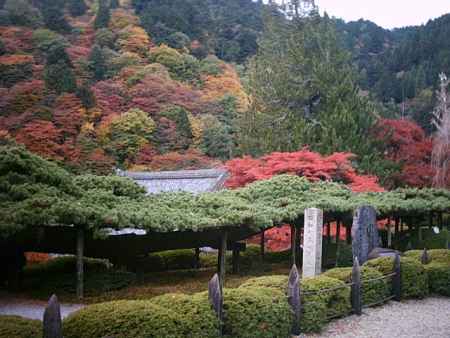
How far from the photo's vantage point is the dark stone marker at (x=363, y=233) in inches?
586

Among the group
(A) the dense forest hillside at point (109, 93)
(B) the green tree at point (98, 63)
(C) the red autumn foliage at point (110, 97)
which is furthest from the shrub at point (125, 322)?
(B) the green tree at point (98, 63)

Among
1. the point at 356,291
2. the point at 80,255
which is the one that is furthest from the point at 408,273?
the point at 80,255

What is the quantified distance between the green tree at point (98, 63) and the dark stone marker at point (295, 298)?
2985 centimetres

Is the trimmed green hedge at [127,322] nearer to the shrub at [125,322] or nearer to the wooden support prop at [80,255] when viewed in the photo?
the shrub at [125,322]

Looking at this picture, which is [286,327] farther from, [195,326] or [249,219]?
[249,219]

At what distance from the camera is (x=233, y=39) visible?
5034 centimetres

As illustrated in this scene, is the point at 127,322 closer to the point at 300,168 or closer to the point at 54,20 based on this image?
the point at 300,168

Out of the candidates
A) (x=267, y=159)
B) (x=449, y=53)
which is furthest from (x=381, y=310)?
(x=449, y=53)

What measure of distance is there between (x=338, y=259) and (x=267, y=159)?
6.15 meters

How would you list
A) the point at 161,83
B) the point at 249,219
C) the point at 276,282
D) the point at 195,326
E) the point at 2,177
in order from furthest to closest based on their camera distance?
the point at 161,83 < the point at 249,219 < the point at 2,177 < the point at 276,282 < the point at 195,326

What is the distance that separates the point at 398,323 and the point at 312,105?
735 inches

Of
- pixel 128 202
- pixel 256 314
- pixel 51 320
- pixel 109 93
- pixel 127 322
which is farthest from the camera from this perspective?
pixel 109 93

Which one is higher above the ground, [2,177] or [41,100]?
[41,100]

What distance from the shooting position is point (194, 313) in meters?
7.36
